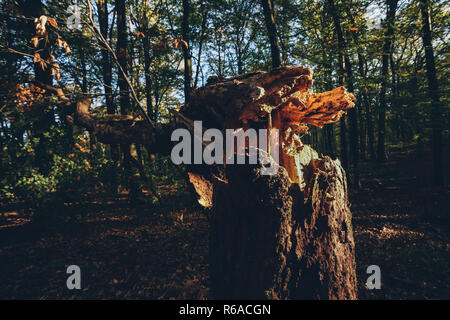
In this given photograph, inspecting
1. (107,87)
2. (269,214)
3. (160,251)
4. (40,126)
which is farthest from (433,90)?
(40,126)

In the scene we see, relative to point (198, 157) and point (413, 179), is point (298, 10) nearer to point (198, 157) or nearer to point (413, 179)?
point (198, 157)

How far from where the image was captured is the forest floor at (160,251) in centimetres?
346

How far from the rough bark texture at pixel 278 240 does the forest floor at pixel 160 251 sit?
185 cm

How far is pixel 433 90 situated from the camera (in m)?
6.87

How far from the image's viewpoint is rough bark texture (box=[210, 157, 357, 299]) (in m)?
1.77

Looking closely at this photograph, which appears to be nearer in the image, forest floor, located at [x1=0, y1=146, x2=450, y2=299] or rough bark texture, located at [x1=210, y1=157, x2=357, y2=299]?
rough bark texture, located at [x1=210, y1=157, x2=357, y2=299]

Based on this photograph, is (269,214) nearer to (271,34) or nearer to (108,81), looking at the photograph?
(271,34)

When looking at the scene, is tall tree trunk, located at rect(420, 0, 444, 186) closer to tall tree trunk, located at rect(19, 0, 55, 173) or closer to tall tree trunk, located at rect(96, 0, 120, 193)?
tall tree trunk, located at rect(96, 0, 120, 193)

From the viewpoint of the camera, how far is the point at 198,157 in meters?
2.18

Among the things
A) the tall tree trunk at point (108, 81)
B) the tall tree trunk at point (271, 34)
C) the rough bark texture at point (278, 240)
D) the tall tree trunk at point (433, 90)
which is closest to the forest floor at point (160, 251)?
the tall tree trunk at point (433, 90)

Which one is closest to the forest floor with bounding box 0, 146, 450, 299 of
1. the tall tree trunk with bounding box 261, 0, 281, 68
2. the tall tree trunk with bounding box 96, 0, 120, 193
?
the tall tree trunk with bounding box 96, 0, 120, 193

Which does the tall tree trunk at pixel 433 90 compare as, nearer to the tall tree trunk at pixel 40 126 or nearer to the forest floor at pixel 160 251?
the forest floor at pixel 160 251

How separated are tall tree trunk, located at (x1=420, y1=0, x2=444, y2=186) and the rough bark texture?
23.8 feet
